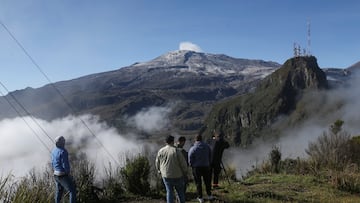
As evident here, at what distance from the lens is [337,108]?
191 m

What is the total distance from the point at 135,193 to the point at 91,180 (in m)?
1.57

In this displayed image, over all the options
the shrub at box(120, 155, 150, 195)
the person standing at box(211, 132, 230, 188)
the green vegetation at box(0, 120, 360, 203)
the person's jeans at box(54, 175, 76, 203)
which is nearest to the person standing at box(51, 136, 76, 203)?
the person's jeans at box(54, 175, 76, 203)

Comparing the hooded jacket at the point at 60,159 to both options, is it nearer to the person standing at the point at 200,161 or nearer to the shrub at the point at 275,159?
the person standing at the point at 200,161

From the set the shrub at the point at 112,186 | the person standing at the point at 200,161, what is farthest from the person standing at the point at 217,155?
the shrub at the point at 112,186

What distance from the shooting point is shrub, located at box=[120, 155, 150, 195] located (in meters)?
13.9

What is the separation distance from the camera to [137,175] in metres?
14.0

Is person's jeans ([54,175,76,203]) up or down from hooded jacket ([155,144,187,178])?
down

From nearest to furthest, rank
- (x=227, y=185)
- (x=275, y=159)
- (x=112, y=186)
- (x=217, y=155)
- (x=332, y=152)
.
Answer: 1. (x=112, y=186)
2. (x=217, y=155)
3. (x=227, y=185)
4. (x=332, y=152)
5. (x=275, y=159)

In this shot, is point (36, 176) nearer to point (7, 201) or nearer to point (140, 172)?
point (140, 172)

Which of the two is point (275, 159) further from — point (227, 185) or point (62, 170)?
point (62, 170)

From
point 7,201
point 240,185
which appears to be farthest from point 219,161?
point 7,201

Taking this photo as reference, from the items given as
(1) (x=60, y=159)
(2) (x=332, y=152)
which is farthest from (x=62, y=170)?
(2) (x=332, y=152)

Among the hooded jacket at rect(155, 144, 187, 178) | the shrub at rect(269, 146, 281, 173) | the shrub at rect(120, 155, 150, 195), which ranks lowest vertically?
the shrub at rect(269, 146, 281, 173)

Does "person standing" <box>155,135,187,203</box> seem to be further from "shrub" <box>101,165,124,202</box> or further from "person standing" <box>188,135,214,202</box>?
"shrub" <box>101,165,124,202</box>
